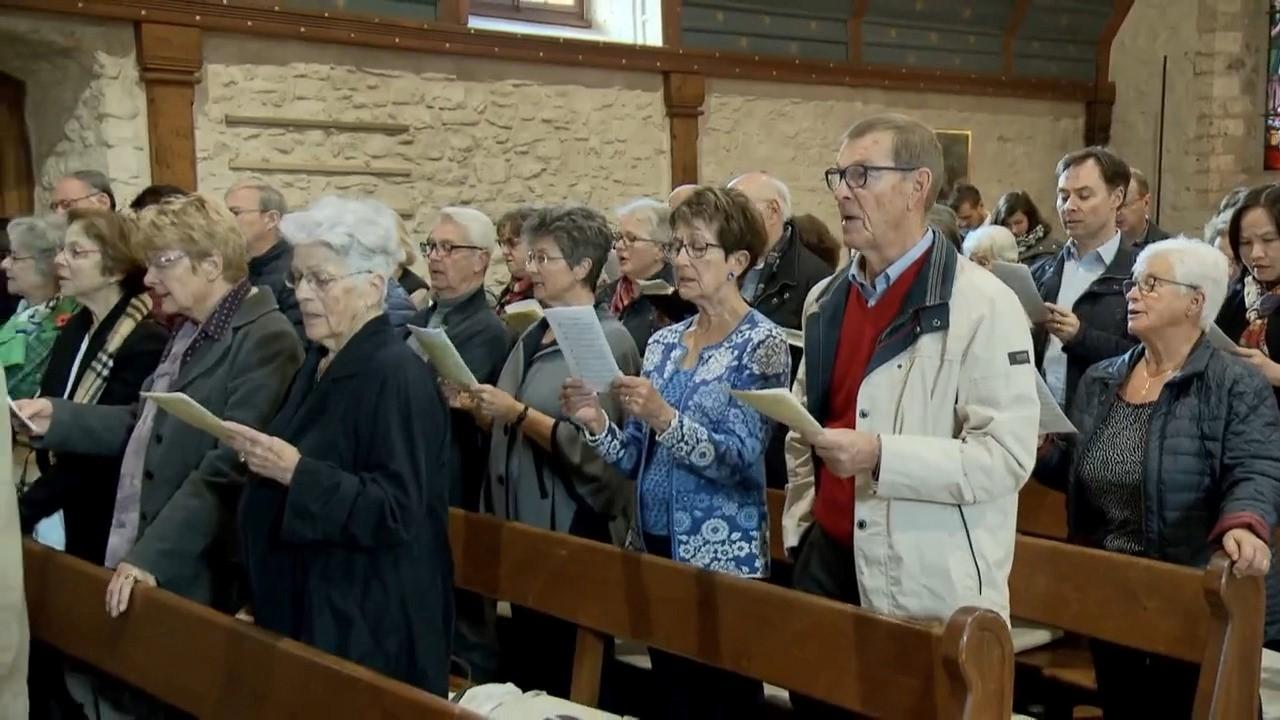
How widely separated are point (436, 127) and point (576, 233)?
155 inches

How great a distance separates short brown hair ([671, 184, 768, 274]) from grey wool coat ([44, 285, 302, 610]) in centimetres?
96

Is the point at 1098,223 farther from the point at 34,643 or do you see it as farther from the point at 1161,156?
the point at 1161,156

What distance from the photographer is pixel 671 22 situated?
26.6 ft

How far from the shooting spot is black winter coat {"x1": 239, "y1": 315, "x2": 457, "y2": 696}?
7.82 ft

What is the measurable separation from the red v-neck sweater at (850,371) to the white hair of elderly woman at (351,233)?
915mm

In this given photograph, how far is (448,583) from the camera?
256 centimetres

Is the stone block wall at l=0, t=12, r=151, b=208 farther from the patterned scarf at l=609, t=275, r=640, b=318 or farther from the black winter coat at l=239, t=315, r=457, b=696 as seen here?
the black winter coat at l=239, t=315, r=457, b=696

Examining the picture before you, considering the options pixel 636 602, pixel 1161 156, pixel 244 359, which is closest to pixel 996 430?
pixel 636 602

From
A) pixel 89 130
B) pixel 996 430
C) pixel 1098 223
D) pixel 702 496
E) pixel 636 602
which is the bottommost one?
pixel 636 602

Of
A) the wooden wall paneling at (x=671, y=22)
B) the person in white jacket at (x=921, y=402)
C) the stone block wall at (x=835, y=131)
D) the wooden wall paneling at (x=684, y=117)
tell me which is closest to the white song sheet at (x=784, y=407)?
the person in white jacket at (x=921, y=402)

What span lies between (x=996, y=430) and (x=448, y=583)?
1.10m

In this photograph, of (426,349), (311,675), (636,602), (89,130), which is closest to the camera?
(311,675)

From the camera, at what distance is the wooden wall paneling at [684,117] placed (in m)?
8.17

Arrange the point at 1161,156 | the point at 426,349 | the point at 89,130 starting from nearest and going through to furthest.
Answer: the point at 426,349 → the point at 89,130 → the point at 1161,156
